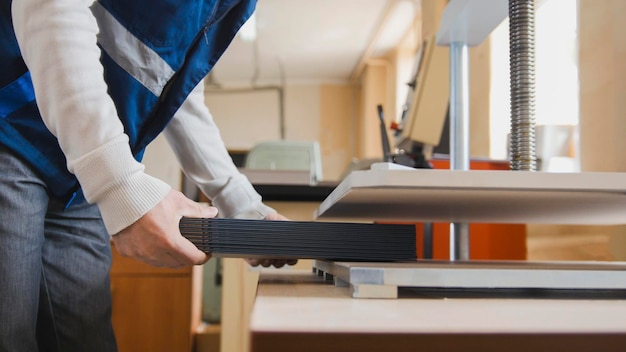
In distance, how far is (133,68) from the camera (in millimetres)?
828

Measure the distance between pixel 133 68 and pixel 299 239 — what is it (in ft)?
1.26

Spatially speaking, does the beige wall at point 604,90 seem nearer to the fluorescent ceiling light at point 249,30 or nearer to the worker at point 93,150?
the worker at point 93,150

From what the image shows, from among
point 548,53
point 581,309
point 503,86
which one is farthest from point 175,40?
point 503,86

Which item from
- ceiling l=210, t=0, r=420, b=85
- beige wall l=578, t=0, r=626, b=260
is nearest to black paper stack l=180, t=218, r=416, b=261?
beige wall l=578, t=0, r=626, b=260

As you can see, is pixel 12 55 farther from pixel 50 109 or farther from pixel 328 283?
pixel 328 283

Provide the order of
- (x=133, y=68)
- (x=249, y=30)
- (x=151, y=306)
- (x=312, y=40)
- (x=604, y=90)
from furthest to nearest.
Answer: (x=312, y=40), (x=249, y=30), (x=151, y=306), (x=604, y=90), (x=133, y=68)

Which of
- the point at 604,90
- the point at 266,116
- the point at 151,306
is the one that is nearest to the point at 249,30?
the point at 266,116

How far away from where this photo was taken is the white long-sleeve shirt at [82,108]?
582mm

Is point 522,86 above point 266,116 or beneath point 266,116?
beneath

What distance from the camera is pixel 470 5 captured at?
1.03 metres

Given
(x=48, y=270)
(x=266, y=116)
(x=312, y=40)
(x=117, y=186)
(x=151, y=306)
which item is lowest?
(x=151, y=306)

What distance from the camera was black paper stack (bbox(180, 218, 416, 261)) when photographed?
1.99 feet

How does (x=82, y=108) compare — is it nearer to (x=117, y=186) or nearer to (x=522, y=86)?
(x=117, y=186)

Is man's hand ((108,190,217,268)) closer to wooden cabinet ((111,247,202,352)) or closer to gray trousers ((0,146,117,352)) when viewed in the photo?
gray trousers ((0,146,117,352))
